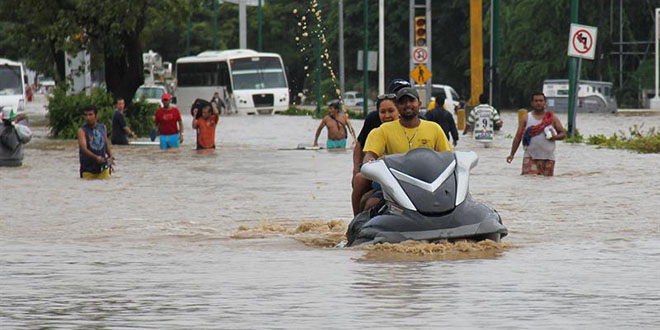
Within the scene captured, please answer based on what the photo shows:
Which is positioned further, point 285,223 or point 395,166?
point 285,223

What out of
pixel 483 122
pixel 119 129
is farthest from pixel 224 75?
pixel 483 122

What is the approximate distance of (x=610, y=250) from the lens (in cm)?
1336

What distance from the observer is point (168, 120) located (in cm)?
3375

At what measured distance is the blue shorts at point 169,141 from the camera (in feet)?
112

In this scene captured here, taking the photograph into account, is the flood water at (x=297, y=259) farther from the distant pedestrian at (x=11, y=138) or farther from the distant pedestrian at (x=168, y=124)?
the distant pedestrian at (x=168, y=124)

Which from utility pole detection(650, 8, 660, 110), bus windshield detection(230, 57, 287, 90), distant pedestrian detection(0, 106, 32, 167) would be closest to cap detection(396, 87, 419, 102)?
distant pedestrian detection(0, 106, 32, 167)

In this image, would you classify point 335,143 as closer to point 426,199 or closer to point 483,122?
point 483,122

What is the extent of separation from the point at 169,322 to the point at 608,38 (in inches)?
2555

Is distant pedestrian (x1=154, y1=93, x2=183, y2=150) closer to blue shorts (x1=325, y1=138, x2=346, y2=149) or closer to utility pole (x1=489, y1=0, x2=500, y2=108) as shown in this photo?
blue shorts (x1=325, y1=138, x2=346, y2=149)

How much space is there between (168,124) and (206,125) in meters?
1.09

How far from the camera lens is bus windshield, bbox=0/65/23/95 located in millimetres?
52219

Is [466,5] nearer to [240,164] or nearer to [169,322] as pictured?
[240,164]

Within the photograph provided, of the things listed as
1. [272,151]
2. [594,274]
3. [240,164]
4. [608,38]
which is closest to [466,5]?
[608,38]

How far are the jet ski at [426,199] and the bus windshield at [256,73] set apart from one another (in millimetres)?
60713
